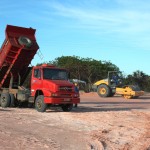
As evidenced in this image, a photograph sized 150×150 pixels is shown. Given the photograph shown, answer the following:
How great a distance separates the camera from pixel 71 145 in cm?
1105

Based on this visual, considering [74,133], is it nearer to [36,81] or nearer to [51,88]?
[51,88]

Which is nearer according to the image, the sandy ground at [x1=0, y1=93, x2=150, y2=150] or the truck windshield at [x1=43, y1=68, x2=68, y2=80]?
the sandy ground at [x1=0, y1=93, x2=150, y2=150]

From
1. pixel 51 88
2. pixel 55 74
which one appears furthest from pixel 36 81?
pixel 51 88

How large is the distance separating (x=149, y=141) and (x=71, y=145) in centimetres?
259

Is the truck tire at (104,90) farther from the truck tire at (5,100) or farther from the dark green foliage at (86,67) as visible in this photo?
the truck tire at (5,100)

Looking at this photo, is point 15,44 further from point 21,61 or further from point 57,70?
point 57,70

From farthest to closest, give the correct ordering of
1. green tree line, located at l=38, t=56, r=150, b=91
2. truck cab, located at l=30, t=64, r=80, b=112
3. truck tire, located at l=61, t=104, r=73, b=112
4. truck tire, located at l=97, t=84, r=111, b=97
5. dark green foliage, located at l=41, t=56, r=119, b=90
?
dark green foliage, located at l=41, t=56, r=119, b=90
green tree line, located at l=38, t=56, r=150, b=91
truck tire, located at l=97, t=84, r=111, b=97
truck tire, located at l=61, t=104, r=73, b=112
truck cab, located at l=30, t=64, r=80, b=112

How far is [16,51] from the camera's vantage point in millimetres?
21344

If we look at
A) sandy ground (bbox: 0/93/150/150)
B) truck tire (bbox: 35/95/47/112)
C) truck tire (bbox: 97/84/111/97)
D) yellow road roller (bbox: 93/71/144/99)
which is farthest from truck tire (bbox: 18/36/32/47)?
truck tire (bbox: 97/84/111/97)

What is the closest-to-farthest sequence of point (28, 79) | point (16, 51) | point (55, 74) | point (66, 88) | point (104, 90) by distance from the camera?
point (66, 88), point (55, 74), point (16, 51), point (28, 79), point (104, 90)

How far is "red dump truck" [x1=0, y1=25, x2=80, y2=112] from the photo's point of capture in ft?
66.1

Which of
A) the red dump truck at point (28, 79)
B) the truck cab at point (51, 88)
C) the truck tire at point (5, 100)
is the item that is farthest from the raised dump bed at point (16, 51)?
the truck cab at point (51, 88)

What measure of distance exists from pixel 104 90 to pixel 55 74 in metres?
19.1

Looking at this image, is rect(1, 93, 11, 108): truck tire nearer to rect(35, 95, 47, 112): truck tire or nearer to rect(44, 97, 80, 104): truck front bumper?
rect(35, 95, 47, 112): truck tire
